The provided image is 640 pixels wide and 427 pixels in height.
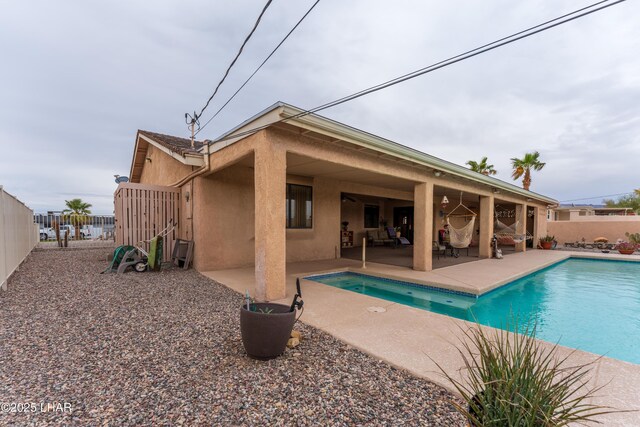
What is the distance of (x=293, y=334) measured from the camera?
330 cm

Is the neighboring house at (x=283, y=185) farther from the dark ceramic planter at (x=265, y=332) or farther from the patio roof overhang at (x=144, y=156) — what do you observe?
the dark ceramic planter at (x=265, y=332)

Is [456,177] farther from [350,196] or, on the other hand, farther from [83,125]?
[83,125]

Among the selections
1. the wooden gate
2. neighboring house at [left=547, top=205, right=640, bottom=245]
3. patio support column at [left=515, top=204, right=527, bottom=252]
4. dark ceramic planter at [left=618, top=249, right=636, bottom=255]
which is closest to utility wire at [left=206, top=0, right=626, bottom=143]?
the wooden gate

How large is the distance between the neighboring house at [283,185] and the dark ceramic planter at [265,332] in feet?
6.72

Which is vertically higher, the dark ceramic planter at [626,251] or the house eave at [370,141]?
the house eave at [370,141]

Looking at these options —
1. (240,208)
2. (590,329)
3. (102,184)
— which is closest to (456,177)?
(590,329)

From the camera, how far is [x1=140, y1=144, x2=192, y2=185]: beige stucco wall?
9.20 metres

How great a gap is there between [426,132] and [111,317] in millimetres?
14545

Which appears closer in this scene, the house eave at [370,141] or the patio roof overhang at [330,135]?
the patio roof overhang at [330,135]

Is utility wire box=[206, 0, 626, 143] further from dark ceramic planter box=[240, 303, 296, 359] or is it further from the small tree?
the small tree

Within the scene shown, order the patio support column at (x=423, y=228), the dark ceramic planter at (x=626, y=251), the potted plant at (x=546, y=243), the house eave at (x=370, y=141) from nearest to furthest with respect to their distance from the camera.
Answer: the house eave at (x=370, y=141), the patio support column at (x=423, y=228), the dark ceramic planter at (x=626, y=251), the potted plant at (x=546, y=243)

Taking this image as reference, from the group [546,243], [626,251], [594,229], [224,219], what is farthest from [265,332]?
[594,229]

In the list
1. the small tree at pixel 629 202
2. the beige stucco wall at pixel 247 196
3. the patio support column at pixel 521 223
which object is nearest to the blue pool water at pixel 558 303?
the beige stucco wall at pixel 247 196

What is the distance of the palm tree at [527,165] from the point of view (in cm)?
2011
